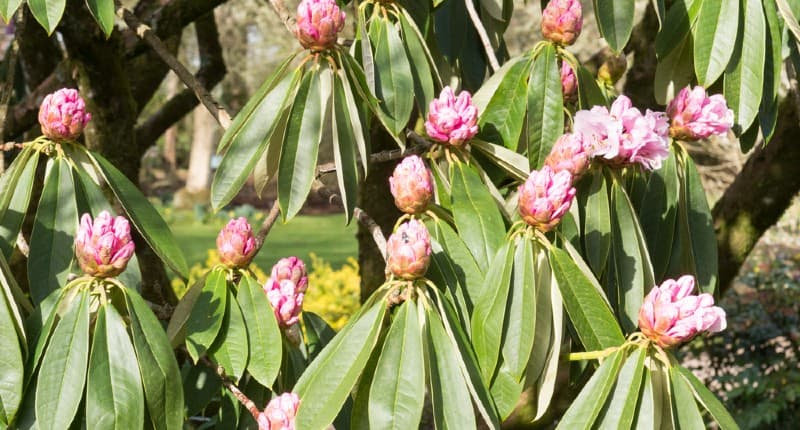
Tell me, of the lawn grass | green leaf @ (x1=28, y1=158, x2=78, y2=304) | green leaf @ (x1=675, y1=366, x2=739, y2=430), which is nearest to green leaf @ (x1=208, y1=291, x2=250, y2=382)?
green leaf @ (x1=28, y1=158, x2=78, y2=304)

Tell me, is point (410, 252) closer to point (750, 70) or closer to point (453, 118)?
point (453, 118)

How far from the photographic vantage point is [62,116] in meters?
1.31

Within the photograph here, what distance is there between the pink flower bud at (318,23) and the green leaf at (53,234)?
14.7 inches

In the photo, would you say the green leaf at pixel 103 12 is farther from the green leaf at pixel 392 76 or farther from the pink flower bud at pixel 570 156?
the pink flower bud at pixel 570 156

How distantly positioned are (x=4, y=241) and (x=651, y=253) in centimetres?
94

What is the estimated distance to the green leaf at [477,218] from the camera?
4.22 ft

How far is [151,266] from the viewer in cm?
258

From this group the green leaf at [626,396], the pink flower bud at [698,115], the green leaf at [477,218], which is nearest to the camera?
the green leaf at [626,396]

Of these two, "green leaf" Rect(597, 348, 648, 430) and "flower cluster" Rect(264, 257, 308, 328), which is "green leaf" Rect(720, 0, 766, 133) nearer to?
"green leaf" Rect(597, 348, 648, 430)

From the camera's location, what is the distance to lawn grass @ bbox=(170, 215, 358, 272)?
1042cm

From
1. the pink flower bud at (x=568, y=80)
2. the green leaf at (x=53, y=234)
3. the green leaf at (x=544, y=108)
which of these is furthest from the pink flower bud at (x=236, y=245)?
the pink flower bud at (x=568, y=80)

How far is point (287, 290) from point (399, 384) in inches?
13.6

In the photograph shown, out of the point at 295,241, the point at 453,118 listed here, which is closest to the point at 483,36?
the point at 453,118

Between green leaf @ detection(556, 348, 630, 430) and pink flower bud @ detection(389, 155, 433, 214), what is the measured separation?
318mm
